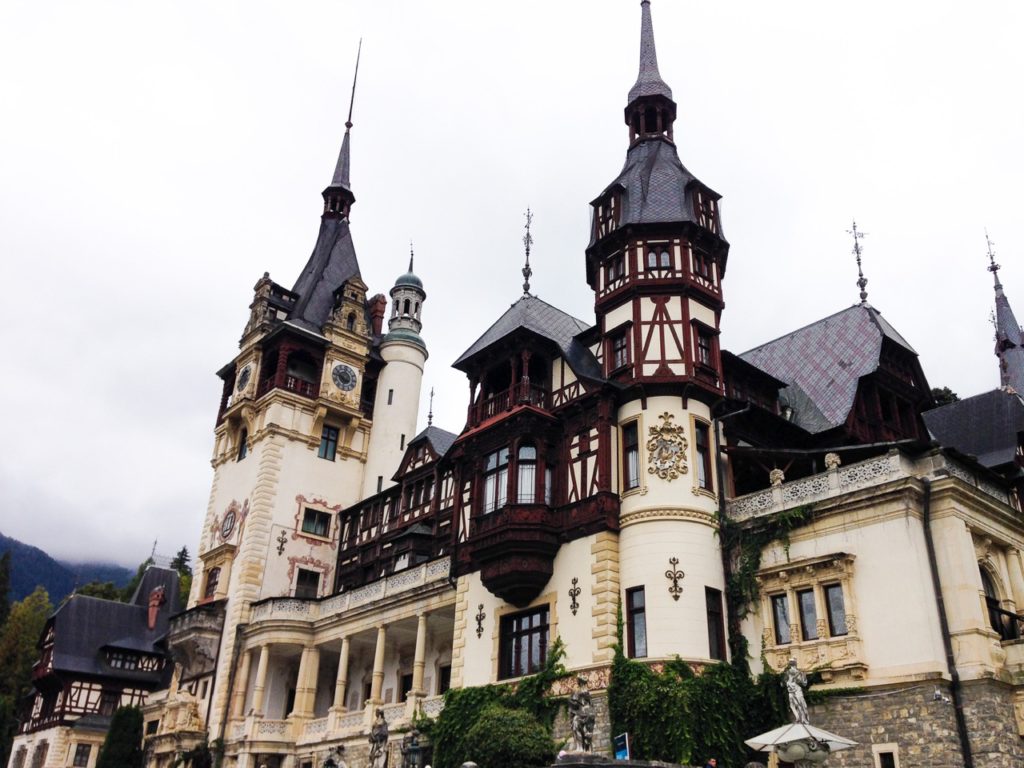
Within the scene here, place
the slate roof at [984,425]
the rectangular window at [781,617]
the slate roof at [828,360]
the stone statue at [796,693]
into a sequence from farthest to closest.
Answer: the slate roof at [984,425] < the slate roof at [828,360] < the rectangular window at [781,617] < the stone statue at [796,693]

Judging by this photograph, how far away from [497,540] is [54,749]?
39.5m

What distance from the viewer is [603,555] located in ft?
93.7

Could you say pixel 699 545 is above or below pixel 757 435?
below

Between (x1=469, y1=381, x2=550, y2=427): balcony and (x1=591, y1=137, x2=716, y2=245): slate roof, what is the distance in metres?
6.41

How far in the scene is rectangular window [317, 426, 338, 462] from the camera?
1975 inches

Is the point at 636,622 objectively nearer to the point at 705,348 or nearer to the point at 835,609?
the point at 835,609

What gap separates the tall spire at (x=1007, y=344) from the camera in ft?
172

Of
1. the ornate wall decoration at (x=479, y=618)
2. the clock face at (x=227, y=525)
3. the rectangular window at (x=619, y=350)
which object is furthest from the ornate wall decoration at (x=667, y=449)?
the clock face at (x=227, y=525)

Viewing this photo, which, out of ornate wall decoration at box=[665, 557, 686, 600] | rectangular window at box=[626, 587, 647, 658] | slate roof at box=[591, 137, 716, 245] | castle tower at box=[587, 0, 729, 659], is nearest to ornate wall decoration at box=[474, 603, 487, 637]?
castle tower at box=[587, 0, 729, 659]

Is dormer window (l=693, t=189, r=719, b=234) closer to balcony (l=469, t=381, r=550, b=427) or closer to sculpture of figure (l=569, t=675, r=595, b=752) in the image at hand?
balcony (l=469, t=381, r=550, b=427)

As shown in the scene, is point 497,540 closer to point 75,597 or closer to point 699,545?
point 699,545

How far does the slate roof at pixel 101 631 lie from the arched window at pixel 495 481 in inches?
1303

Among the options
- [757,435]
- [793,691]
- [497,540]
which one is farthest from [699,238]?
[793,691]

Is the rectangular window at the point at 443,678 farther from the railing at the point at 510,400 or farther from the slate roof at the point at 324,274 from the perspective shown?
the slate roof at the point at 324,274
